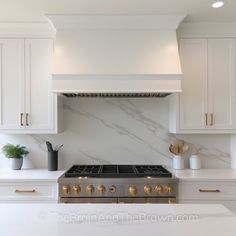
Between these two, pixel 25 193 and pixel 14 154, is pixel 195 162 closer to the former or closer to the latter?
pixel 25 193

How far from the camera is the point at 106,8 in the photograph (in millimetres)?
2451

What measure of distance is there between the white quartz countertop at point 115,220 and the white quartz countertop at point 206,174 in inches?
41.1

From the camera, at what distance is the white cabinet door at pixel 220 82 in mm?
2783

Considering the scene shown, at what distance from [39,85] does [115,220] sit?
1.89m

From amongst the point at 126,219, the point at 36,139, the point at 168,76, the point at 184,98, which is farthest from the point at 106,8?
the point at 126,219

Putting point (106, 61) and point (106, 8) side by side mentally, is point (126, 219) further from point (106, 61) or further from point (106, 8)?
point (106, 8)

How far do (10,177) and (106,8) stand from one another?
1824mm

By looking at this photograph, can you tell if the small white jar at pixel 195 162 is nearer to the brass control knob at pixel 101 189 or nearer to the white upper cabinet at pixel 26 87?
the brass control knob at pixel 101 189

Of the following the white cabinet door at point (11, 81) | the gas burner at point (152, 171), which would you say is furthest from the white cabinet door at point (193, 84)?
the white cabinet door at point (11, 81)

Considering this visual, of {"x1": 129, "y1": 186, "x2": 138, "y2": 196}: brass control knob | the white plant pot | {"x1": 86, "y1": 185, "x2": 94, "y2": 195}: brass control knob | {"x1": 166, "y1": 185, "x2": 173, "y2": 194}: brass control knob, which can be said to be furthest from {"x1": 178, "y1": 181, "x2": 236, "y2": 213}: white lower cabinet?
the white plant pot

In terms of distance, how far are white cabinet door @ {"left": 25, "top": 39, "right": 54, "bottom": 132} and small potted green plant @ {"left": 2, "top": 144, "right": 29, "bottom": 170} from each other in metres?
0.33

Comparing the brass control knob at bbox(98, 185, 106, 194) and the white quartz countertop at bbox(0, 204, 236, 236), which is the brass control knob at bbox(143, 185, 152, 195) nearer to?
the brass control knob at bbox(98, 185, 106, 194)

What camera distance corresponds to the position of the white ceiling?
2.32m

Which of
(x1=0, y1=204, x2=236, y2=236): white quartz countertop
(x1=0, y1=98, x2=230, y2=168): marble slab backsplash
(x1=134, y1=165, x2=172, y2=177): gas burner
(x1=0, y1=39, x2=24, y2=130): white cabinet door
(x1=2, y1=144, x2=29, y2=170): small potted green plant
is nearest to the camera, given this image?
(x1=0, y1=204, x2=236, y2=236): white quartz countertop
